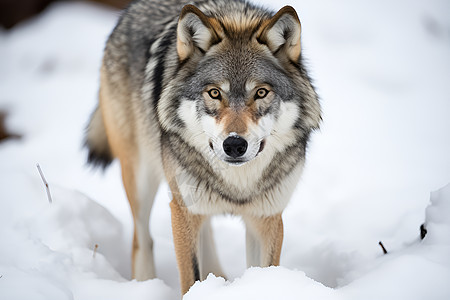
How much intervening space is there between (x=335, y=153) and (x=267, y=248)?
2.45 metres

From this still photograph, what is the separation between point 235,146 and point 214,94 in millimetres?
327

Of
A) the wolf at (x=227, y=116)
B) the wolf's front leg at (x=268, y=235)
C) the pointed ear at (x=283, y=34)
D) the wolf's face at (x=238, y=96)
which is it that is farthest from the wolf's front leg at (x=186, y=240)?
the pointed ear at (x=283, y=34)

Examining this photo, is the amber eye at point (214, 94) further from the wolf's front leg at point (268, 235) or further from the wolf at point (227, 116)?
the wolf's front leg at point (268, 235)

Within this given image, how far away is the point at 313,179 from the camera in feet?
14.3

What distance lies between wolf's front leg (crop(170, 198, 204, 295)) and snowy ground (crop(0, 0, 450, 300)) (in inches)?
8.2

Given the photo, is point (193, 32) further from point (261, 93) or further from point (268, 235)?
point (268, 235)

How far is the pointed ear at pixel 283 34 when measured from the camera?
6.97ft

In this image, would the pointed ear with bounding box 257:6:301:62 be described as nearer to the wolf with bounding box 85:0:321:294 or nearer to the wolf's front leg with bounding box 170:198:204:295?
the wolf with bounding box 85:0:321:294

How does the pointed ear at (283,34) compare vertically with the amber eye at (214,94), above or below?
above

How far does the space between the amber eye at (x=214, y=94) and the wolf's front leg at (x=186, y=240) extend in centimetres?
67

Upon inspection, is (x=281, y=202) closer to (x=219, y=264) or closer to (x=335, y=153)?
(x=219, y=264)

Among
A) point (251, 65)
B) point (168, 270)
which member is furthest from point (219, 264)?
point (251, 65)

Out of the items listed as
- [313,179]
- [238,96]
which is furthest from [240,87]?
[313,179]

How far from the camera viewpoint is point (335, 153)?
15.6 feet
